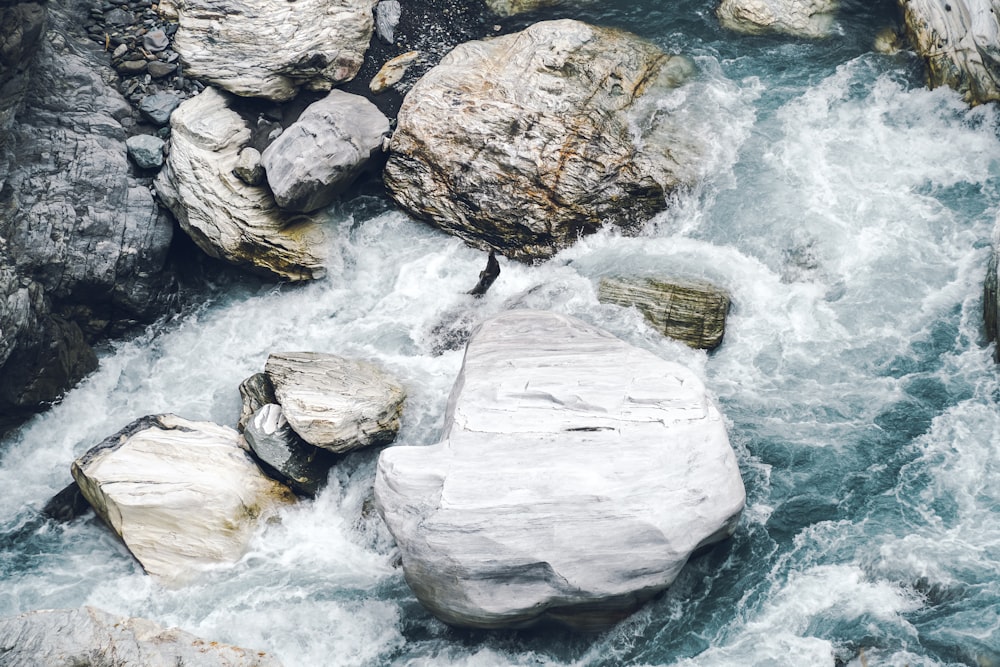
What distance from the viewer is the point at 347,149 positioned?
1579 cm

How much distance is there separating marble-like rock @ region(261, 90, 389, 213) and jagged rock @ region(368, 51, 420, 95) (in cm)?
96

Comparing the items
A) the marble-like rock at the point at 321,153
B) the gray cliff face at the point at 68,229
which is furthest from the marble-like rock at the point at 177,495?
the marble-like rock at the point at 321,153

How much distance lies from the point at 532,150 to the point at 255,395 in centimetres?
596

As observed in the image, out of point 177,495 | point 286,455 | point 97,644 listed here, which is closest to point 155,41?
point 286,455

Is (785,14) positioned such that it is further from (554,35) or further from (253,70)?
(253,70)

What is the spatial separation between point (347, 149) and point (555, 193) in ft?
11.5

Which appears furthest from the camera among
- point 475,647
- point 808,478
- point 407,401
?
point 407,401

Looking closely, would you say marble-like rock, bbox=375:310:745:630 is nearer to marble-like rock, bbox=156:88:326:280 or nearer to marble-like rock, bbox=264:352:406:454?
marble-like rock, bbox=264:352:406:454

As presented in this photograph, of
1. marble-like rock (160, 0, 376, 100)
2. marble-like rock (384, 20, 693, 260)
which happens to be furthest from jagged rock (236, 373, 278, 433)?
marble-like rock (160, 0, 376, 100)

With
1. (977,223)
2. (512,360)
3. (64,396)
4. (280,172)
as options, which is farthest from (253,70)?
(977,223)

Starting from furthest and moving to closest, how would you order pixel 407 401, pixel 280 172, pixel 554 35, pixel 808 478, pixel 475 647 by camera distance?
pixel 554 35
pixel 280 172
pixel 407 401
pixel 808 478
pixel 475 647

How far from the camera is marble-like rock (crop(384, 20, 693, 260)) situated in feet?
51.6

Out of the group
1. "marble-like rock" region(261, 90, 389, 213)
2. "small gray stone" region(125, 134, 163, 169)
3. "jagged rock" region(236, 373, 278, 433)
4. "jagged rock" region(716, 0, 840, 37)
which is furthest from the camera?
"jagged rock" region(716, 0, 840, 37)

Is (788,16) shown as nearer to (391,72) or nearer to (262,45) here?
(391,72)
